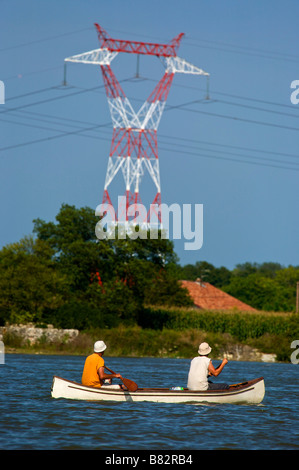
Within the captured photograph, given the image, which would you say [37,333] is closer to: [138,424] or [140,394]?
[140,394]

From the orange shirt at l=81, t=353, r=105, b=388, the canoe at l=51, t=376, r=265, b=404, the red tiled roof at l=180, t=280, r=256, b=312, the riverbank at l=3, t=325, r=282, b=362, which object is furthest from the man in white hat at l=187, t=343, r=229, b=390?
the red tiled roof at l=180, t=280, r=256, b=312

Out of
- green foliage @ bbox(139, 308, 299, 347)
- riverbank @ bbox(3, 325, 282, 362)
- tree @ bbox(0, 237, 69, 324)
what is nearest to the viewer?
riverbank @ bbox(3, 325, 282, 362)

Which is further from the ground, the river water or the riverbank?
the riverbank

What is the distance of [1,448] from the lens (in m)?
17.3

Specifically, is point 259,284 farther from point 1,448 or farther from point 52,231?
point 1,448

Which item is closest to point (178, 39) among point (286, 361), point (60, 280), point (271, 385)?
point (60, 280)

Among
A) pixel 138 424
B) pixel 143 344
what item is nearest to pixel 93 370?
pixel 138 424

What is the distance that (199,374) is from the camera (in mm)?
24828

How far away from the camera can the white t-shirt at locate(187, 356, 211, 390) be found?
24.5 meters

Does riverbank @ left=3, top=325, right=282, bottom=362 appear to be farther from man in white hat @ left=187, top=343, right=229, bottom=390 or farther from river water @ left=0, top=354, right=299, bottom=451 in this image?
man in white hat @ left=187, top=343, right=229, bottom=390

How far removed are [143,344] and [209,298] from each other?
49.8 metres

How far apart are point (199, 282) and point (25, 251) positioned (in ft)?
169

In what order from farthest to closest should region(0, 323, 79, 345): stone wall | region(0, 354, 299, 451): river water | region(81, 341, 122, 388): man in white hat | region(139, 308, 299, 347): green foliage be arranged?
region(139, 308, 299, 347): green foliage, region(0, 323, 79, 345): stone wall, region(81, 341, 122, 388): man in white hat, region(0, 354, 299, 451): river water

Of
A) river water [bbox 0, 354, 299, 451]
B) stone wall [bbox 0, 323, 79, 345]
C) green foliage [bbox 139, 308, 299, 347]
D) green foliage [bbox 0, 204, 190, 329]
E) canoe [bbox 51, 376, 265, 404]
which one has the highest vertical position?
green foliage [bbox 0, 204, 190, 329]
